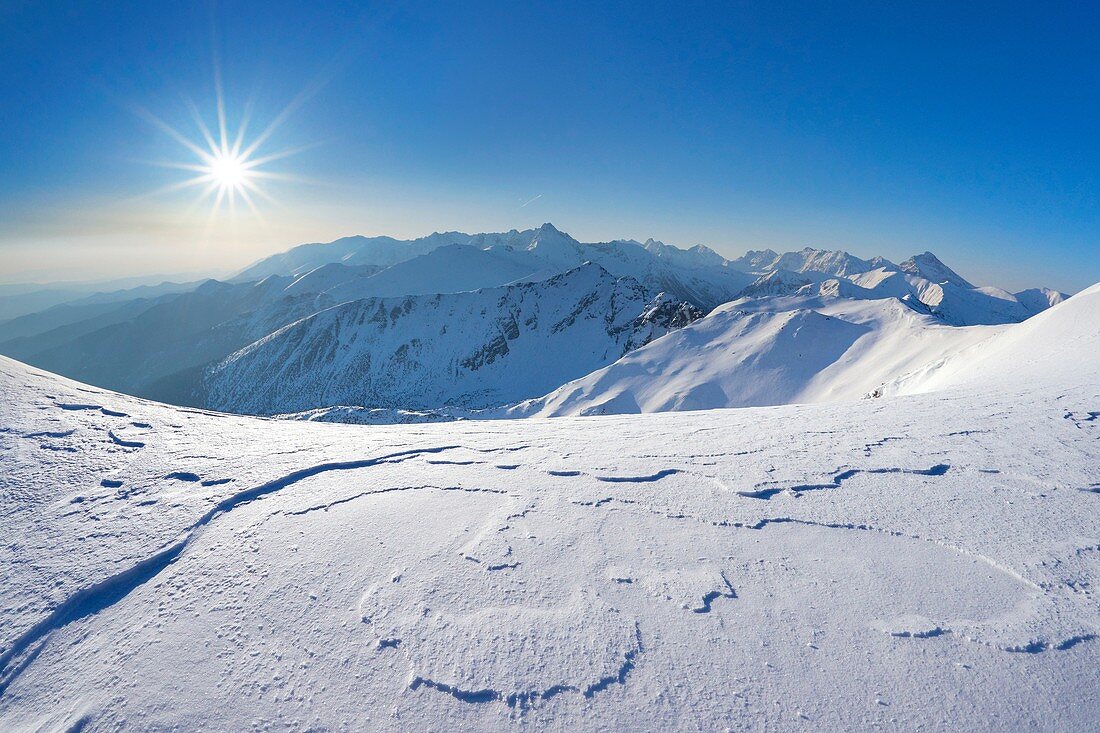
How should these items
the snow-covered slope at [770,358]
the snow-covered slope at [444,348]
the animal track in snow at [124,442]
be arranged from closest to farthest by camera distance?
the animal track in snow at [124,442] → the snow-covered slope at [770,358] → the snow-covered slope at [444,348]

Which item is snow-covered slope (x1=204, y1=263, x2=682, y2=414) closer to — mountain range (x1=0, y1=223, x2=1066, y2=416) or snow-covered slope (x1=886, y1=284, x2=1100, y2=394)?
mountain range (x1=0, y1=223, x2=1066, y2=416)

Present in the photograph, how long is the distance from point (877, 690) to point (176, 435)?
7.77 m

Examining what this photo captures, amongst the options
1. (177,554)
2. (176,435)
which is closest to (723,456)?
(177,554)

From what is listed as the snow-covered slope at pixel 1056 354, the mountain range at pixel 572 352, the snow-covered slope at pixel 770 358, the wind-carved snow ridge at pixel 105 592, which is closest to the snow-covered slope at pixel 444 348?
the mountain range at pixel 572 352

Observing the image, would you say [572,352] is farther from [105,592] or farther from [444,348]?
[105,592]

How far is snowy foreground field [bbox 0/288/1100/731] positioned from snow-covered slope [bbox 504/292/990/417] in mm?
36539

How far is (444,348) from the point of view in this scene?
13950 cm

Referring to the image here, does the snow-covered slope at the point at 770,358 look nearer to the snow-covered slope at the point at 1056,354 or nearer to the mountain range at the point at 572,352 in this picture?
the mountain range at the point at 572,352

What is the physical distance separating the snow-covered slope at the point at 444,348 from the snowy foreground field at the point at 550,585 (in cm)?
10414

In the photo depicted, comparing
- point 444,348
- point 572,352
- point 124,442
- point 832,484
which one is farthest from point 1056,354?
point 444,348

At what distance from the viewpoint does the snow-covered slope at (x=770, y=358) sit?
39688 millimetres

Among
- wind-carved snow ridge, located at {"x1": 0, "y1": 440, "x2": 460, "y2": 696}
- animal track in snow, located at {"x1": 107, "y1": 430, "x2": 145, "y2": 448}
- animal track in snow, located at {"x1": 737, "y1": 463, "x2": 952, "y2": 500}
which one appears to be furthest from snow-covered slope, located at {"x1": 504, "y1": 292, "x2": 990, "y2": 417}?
animal track in snow, located at {"x1": 107, "y1": 430, "x2": 145, "y2": 448}

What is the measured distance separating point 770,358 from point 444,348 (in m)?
106

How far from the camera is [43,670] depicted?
8.84ft
